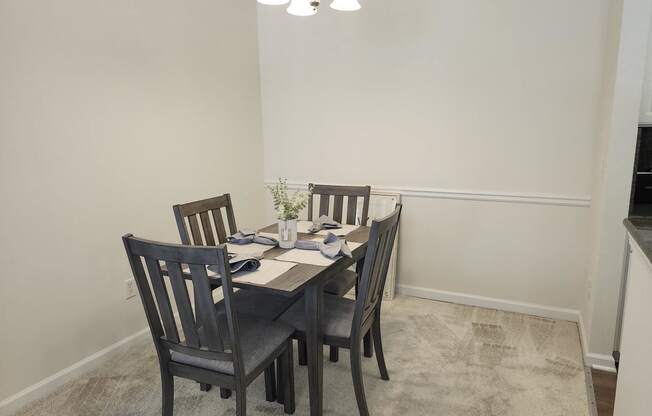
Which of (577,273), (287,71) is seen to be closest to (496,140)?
(577,273)

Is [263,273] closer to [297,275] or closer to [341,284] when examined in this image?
[297,275]

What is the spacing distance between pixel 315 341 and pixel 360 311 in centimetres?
23

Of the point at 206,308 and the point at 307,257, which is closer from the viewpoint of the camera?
the point at 206,308

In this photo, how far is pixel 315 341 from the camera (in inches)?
74.7

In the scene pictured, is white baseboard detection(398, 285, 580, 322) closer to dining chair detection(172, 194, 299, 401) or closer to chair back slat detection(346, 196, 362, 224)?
chair back slat detection(346, 196, 362, 224)

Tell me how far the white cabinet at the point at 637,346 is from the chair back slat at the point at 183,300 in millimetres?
1447

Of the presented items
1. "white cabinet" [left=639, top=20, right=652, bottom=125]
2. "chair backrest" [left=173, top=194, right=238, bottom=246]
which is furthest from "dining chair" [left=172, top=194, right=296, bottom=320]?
"white cabinet" [left=639, top=20, right=652, bottom=125]

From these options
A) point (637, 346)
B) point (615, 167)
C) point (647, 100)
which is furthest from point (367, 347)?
point (647, 100)

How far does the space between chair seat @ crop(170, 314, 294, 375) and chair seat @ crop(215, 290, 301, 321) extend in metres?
0.10

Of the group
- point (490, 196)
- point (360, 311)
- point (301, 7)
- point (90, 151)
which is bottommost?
point (360, 311)

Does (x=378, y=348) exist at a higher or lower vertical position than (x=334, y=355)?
higher

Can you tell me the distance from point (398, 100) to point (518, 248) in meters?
1.38

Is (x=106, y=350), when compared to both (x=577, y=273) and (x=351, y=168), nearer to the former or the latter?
(x=351, y=168)

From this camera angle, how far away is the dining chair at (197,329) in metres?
1.51
